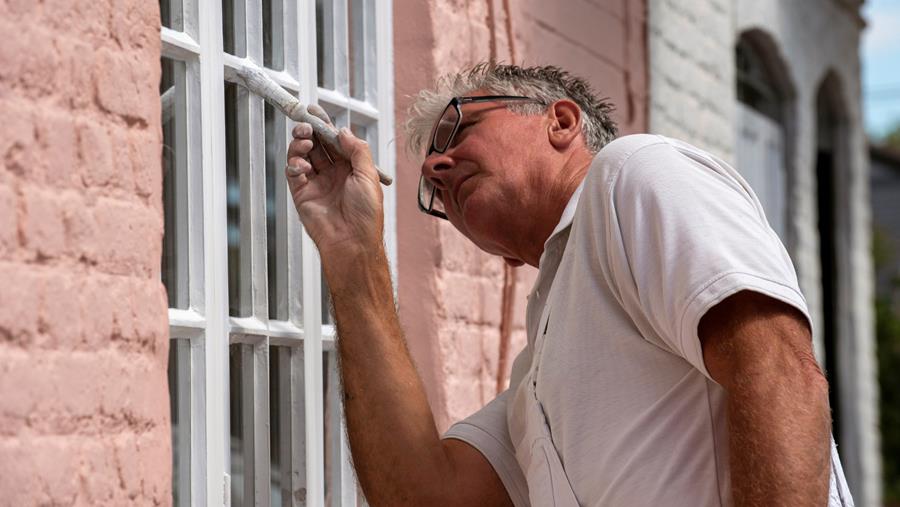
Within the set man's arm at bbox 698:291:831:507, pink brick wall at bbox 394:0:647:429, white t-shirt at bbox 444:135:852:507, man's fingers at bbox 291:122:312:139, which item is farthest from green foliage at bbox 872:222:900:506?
man's arm at bbox 698:291:831:507

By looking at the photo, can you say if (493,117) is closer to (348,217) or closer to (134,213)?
(348,217)

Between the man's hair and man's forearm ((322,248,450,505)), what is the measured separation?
312 millimetres

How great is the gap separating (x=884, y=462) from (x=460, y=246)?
643 inches

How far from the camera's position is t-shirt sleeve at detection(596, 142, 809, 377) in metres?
2.07

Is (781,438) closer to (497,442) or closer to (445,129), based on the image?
(497,442)

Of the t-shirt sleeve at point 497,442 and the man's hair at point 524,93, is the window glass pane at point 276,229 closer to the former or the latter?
the man's hair at point 524,93

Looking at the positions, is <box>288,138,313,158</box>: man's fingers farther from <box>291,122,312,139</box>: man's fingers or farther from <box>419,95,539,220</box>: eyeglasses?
<box>419,95,539,220</box>: eyeglasses

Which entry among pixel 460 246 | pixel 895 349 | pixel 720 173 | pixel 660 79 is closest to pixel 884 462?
pixel 895 349

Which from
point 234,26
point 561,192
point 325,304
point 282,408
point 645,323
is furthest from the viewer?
point 325,304

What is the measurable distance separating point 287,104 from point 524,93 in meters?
0.45

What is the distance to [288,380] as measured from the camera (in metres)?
3.11

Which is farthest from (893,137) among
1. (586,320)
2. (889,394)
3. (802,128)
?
(586,320)

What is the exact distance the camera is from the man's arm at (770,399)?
78.3 inches

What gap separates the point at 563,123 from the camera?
2781 mm
